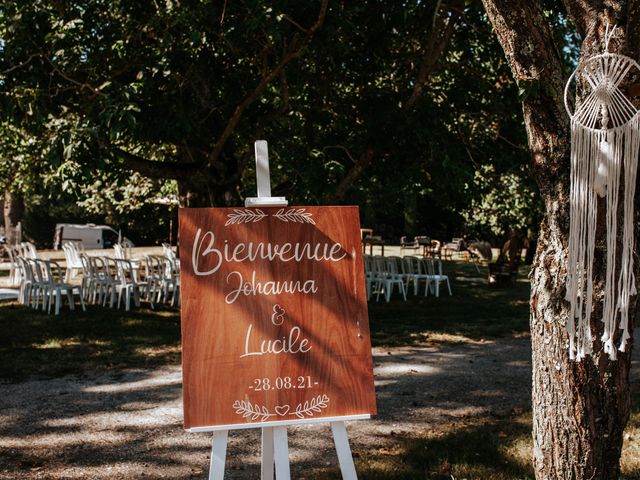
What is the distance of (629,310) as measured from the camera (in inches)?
121

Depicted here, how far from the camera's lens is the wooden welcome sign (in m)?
3.18

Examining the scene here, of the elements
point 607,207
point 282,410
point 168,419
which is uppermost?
point 607,207

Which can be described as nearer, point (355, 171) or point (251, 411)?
point (251, 411)

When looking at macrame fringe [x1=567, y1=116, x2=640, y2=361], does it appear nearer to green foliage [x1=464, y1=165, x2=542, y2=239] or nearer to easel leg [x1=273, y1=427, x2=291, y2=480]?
easel leg [x1=273, y1=427, x2=291, y2=480]

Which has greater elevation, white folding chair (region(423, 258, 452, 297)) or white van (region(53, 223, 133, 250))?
white van (region(53, 223, 133, 250))

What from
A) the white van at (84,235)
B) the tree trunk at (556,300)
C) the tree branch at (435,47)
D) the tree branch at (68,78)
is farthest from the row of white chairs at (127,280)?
the white van at (84,235)

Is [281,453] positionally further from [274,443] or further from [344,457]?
[344,457]

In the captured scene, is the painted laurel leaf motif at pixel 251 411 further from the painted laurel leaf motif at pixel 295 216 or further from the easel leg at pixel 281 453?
the painted laurel leaf motif at pixel 295 216

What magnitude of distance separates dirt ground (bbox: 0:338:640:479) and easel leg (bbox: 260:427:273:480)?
109 centimetres

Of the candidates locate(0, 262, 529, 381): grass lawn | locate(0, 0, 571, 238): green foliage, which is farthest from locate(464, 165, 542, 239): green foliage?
locate(0, 0, 571, 238): green foliage

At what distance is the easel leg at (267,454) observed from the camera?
339 centimetres

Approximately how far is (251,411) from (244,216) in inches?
36.6

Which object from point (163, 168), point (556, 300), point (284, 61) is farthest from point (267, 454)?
point (163, 168)

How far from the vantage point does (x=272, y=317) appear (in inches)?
130
